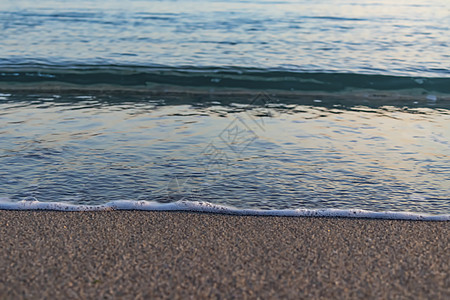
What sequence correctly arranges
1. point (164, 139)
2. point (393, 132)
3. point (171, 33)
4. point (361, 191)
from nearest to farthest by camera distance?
point (361, 191), point (164, 139), point (393, 132), point (171, 33)

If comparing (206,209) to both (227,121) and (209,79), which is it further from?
(209,79)

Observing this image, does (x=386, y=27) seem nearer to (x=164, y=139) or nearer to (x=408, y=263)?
(x=164, y=139)

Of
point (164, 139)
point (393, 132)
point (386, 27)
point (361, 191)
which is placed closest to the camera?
point (361, 191)

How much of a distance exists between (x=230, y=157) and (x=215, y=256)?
1977 millimetres

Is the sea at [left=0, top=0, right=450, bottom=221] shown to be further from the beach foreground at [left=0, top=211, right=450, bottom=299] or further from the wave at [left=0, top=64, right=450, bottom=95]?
the beach foreground at [left=0, top=211, right=450, bottom=299]

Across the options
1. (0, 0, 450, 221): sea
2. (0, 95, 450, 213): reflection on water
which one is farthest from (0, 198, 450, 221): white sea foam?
(0, 95, 450, 213): reflection on water

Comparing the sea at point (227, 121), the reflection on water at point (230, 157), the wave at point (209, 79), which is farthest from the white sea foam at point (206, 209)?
the wave at point (209, 79)

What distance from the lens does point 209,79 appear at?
9.10 m

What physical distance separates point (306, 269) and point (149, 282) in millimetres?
727

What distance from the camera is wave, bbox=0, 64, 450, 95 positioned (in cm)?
875

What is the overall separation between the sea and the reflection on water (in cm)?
2

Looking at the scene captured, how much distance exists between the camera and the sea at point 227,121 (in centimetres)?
352

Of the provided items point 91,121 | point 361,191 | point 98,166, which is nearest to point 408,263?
point 361,191

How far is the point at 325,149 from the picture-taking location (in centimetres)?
461
